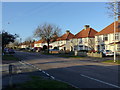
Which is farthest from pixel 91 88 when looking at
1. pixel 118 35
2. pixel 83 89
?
pixel 118 35

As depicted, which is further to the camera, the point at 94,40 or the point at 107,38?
the point at 94,40

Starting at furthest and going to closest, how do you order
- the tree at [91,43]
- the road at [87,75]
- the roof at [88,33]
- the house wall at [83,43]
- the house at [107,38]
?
the roof at [88,33], the house wall at [83,43], the tree at [91,43], the house at [107,38], the road at [87,75]

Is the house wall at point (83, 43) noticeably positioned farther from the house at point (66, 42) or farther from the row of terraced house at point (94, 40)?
the house at point (66, 42)

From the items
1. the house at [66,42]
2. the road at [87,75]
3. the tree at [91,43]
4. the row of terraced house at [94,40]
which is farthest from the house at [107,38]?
the road at [87,75]

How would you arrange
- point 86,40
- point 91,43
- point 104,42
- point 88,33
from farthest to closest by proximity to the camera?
point 88,33, point 86,40, point 91,43, point 104,42

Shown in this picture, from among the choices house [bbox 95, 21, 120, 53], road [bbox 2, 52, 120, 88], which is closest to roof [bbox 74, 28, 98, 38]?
house [bbox 95, 21, 120, 53]

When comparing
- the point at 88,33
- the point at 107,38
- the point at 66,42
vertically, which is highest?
the point at 88,33

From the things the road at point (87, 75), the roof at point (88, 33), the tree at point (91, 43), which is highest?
the roof at point (88, 33)

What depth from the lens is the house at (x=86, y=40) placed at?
5741 centimetres

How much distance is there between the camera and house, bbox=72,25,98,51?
5741 cm

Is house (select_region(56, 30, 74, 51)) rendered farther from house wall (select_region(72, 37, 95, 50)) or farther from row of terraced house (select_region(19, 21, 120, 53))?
house wall (select_region(72, 37, 95, 50))

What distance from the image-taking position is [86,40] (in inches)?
2341

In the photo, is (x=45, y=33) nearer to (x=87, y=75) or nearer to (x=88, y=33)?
(x=88, y=33)

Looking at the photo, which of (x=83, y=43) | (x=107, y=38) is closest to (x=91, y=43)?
(x=83, y=43)
